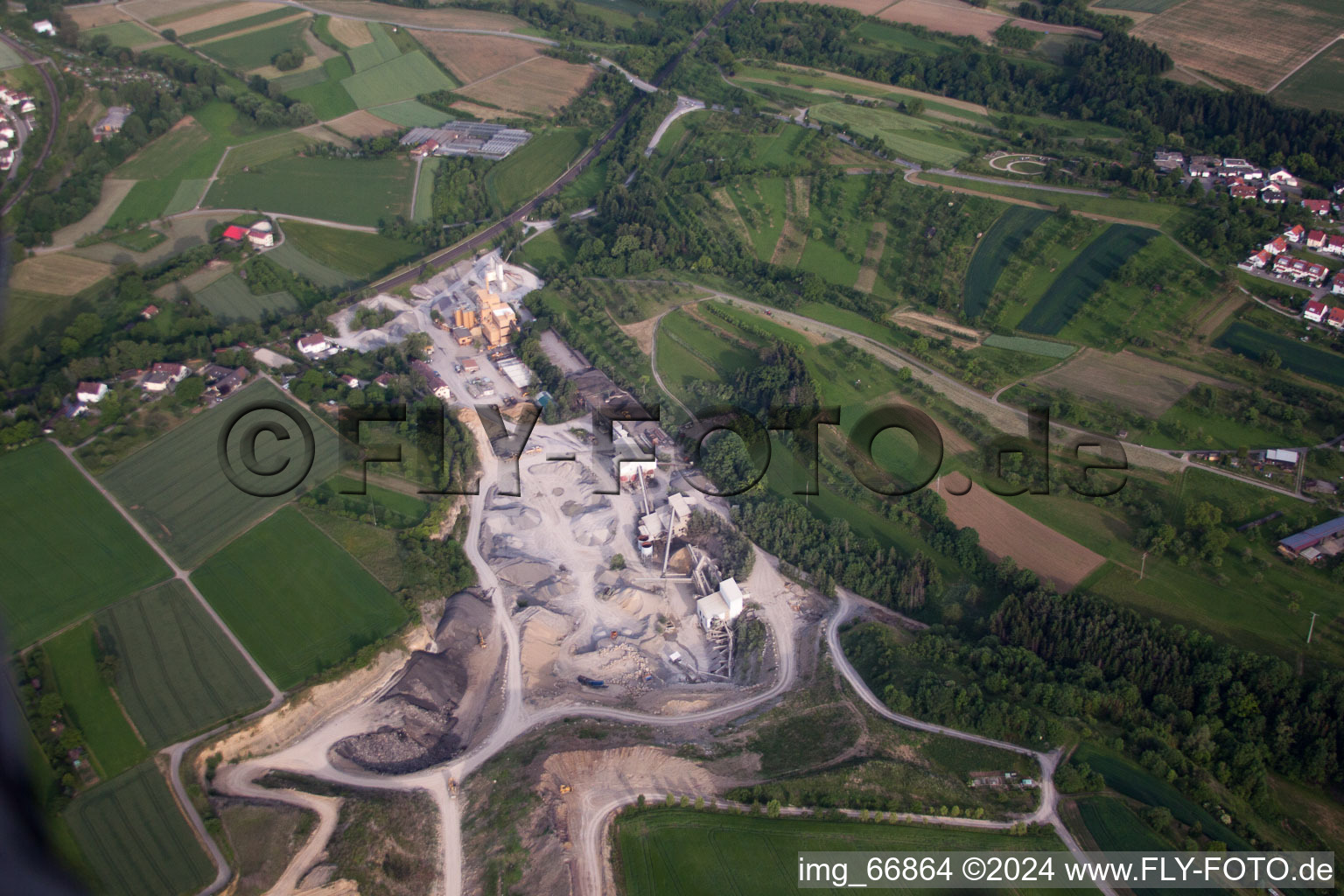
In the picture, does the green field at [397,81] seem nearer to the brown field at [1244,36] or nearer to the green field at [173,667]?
the green field at [173,667]

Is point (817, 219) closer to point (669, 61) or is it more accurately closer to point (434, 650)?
point (669, 61)

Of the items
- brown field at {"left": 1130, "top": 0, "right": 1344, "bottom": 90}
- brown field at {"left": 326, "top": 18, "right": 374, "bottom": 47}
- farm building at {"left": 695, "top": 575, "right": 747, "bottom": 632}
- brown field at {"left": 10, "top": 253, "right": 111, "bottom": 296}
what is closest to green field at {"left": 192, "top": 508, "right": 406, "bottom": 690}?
farm building at {"left": 695, "top": 575, "right": 747, "bottom": 632}

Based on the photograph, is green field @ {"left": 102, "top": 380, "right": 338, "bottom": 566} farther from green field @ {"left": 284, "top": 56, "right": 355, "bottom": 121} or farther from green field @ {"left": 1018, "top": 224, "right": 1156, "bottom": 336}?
green field @ {"left": 1018, "top": 224, "right": 1156, "bottom": 336}

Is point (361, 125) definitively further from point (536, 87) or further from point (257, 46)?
point (257, 46)

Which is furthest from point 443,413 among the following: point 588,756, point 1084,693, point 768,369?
point 1084,693

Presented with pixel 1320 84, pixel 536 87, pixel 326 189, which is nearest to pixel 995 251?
pixel 1320 84

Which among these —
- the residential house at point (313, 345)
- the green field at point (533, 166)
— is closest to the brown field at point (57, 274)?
the residential house at point (313, 345)
